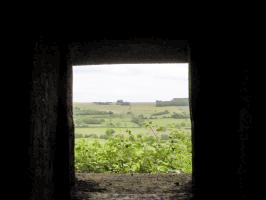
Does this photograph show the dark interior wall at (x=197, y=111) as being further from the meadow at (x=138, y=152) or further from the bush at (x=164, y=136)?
the bush at (x=164, y=136)

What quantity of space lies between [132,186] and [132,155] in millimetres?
2195

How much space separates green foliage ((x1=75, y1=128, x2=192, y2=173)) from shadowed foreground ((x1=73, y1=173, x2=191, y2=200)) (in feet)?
4.45

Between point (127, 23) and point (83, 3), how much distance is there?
15.6 inches

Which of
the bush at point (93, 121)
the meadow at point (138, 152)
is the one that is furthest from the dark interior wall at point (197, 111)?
the bush at point (93, 121)

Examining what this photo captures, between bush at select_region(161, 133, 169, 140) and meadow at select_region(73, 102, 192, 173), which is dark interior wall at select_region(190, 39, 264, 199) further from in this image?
bush at select_region(161, 133, 169, 140)

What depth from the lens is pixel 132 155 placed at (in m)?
6.11

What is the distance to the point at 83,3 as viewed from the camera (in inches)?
123

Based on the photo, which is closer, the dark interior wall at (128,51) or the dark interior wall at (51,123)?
the dark interior wall at (51,123)

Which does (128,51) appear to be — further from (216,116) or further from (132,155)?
(132,155)

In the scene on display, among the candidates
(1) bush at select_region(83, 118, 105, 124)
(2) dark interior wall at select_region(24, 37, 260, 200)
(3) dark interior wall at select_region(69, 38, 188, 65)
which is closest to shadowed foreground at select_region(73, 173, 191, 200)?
(2) dark interior wall at select_region(24, 37, 260, 200)

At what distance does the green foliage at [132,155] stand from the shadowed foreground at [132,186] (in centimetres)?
136

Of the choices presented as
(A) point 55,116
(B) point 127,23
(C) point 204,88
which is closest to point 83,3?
(B) point 127,23

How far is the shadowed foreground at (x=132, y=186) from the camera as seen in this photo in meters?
3.55

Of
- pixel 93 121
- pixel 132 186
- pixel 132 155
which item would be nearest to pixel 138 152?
pixel 132 155
